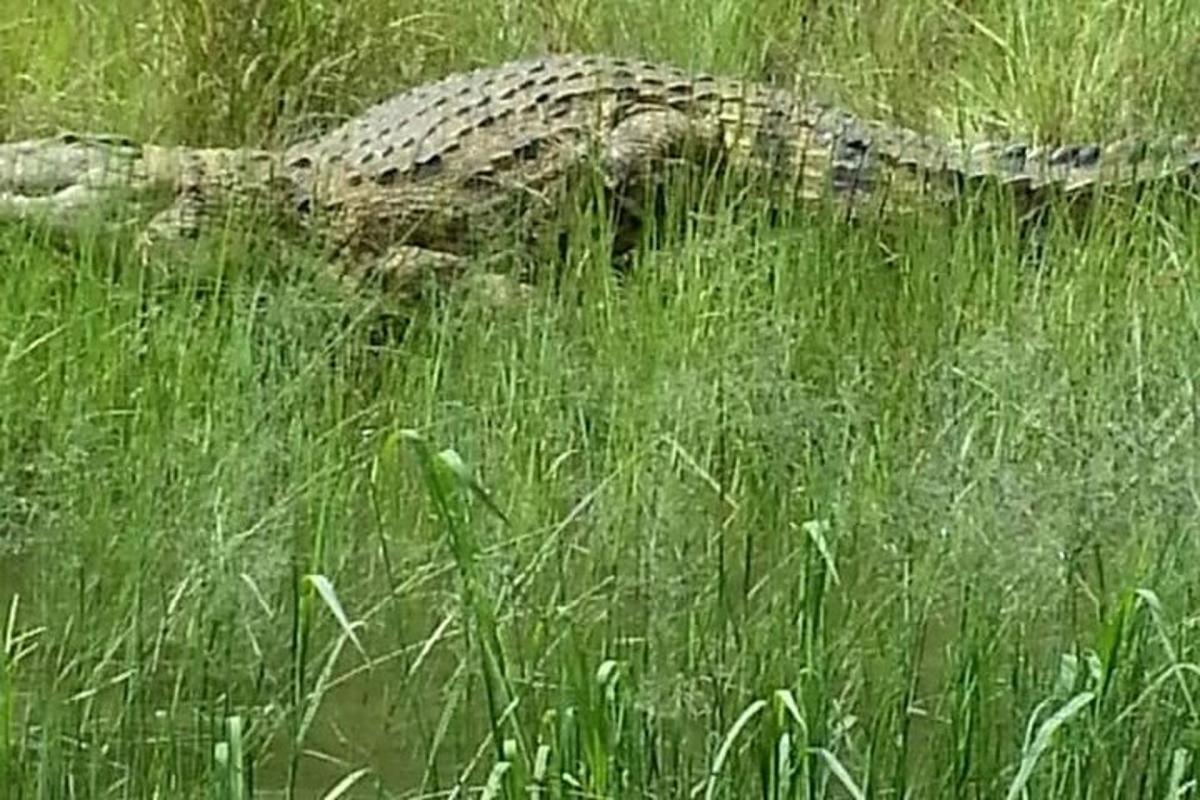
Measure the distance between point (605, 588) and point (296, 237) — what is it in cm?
189

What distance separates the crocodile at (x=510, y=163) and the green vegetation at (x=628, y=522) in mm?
291

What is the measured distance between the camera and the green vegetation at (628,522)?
7.38ft

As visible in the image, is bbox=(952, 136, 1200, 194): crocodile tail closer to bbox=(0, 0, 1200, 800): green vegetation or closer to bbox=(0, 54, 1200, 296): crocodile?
bbox=(0, 54, 1200, 296): crocodile

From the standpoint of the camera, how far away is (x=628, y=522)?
2.95m

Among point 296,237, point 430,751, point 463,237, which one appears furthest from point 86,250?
point 430,751

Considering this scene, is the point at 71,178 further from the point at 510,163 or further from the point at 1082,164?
the point at 1082,164

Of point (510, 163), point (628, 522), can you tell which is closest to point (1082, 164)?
point (510, 163)

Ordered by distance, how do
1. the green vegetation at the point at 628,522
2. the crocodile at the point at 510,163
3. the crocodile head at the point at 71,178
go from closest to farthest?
the green vegetation at the point at 628,522, the crocodile head at the point at 71,178, the crocodile at the point at 510,163

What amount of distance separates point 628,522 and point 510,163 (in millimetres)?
1791

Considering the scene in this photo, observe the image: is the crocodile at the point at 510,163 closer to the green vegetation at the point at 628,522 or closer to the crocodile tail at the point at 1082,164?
the crocodile tail at the point at 1082,164

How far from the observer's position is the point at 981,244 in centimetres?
397

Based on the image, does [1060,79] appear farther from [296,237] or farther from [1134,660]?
[1134,660]

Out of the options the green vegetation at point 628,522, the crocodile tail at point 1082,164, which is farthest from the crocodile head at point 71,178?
the crocodile tail at point 1082,164

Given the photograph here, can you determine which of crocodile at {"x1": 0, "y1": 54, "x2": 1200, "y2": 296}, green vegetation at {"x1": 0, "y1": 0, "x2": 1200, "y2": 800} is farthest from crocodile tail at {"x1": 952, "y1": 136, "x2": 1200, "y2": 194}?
green vegetation at {"x1": 0, "y1": 0, "x2": 1200, "y2": 800}
